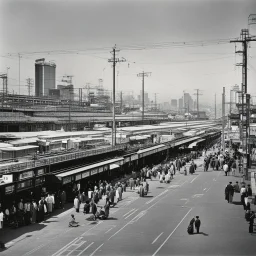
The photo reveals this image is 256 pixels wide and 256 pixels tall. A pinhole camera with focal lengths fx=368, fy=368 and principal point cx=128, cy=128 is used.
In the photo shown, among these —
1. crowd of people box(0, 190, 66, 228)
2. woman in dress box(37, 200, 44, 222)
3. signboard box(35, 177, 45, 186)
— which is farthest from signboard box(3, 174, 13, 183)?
signboard box(35, 177, 45, 186)

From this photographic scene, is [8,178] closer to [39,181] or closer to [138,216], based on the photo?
[39,181]

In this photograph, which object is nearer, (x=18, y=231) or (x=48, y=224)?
(x=18, y=231)

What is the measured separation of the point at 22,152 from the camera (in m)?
26.5

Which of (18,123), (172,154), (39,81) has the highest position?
(39,81)

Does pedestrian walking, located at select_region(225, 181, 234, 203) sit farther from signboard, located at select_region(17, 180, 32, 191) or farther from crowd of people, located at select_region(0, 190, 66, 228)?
signboard, located at select_region(17, 180, 32, 191)

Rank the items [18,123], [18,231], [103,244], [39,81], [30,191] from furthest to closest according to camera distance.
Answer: [39,81]
[18,123]
[30,191]
[18,231]
[103,244]

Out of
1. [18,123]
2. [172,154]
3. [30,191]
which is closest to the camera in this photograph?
[30,191]

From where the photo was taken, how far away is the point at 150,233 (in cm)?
1558

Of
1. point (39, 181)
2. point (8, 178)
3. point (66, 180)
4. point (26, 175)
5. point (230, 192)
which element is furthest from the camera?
point (230, 192)

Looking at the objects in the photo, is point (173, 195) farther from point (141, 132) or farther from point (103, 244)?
point (141, 132)

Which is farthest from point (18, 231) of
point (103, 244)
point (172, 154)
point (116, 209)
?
point (172, 154)

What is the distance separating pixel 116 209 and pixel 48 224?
4577 mm

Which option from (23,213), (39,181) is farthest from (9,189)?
(39,181)

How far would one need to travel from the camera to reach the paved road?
13.3 m
